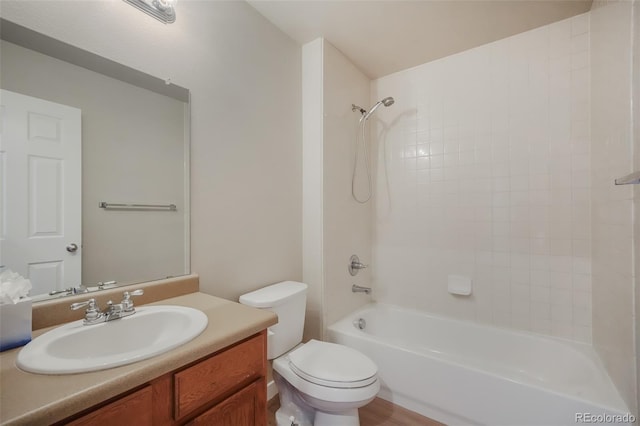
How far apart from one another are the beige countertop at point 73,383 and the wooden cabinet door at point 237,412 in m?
0.19

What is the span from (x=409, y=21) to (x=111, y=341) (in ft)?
7.38

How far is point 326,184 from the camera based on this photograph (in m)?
1.99

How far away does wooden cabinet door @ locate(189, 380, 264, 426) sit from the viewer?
0.84 metres

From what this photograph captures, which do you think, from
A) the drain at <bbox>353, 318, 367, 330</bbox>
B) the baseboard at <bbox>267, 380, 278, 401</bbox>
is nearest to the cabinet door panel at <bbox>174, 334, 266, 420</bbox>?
the baseboard at <bbox>267, 380, 278, 401</bbox>

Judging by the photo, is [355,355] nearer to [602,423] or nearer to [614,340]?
[602,423]

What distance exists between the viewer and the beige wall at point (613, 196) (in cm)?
119

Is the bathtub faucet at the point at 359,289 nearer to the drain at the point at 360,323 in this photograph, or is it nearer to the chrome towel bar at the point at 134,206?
the drain at the point at 360,323

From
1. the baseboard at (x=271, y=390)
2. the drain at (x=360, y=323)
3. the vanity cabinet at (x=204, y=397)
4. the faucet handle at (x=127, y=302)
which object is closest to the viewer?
the vanity cabinet at (x=204, y=397)

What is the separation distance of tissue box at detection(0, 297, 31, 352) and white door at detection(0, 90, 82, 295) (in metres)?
0.17

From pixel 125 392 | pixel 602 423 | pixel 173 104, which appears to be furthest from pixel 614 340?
pixel 173 104

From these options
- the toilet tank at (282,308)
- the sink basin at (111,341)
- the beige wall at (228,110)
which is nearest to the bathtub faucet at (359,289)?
the beige wall at (228,110)

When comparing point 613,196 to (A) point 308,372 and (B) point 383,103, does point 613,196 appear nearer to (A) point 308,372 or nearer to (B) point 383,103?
(B) point 383,103

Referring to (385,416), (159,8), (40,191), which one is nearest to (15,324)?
(40,191)

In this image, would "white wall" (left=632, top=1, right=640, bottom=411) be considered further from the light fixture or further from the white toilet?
the light fixture
